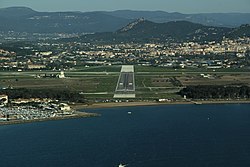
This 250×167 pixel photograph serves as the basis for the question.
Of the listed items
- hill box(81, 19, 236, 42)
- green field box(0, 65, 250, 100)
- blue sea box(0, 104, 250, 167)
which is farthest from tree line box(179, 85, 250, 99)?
hill box(81, 19, 236, 42)

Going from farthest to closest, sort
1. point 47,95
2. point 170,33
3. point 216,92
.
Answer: point 170,33 → point 216,92 → point 47,95

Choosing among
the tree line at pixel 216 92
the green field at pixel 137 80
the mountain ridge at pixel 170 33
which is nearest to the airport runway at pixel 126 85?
the green field at pixel 137 80

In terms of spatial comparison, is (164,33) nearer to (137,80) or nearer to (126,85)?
(137,80)

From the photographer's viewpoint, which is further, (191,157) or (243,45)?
(243,45)

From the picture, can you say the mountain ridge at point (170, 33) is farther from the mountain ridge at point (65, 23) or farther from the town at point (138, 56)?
the mountain ridge at point (65, 23)

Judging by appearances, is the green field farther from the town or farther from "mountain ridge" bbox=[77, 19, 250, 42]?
"mountain ridge" bbox=[77, 19, 250, 42]

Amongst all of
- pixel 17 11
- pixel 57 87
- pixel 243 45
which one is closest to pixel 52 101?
pixel 57 87

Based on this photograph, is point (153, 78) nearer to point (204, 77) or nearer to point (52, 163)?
point (204, 77)

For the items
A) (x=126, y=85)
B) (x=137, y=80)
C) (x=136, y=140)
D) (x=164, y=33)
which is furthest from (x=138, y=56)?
(x=136, y=140)

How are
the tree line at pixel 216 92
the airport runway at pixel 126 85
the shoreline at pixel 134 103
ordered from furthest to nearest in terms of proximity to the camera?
the airport runway at pixel 126 85
the tree line at pixel 216 92
the shoreline at pixel 134 103
